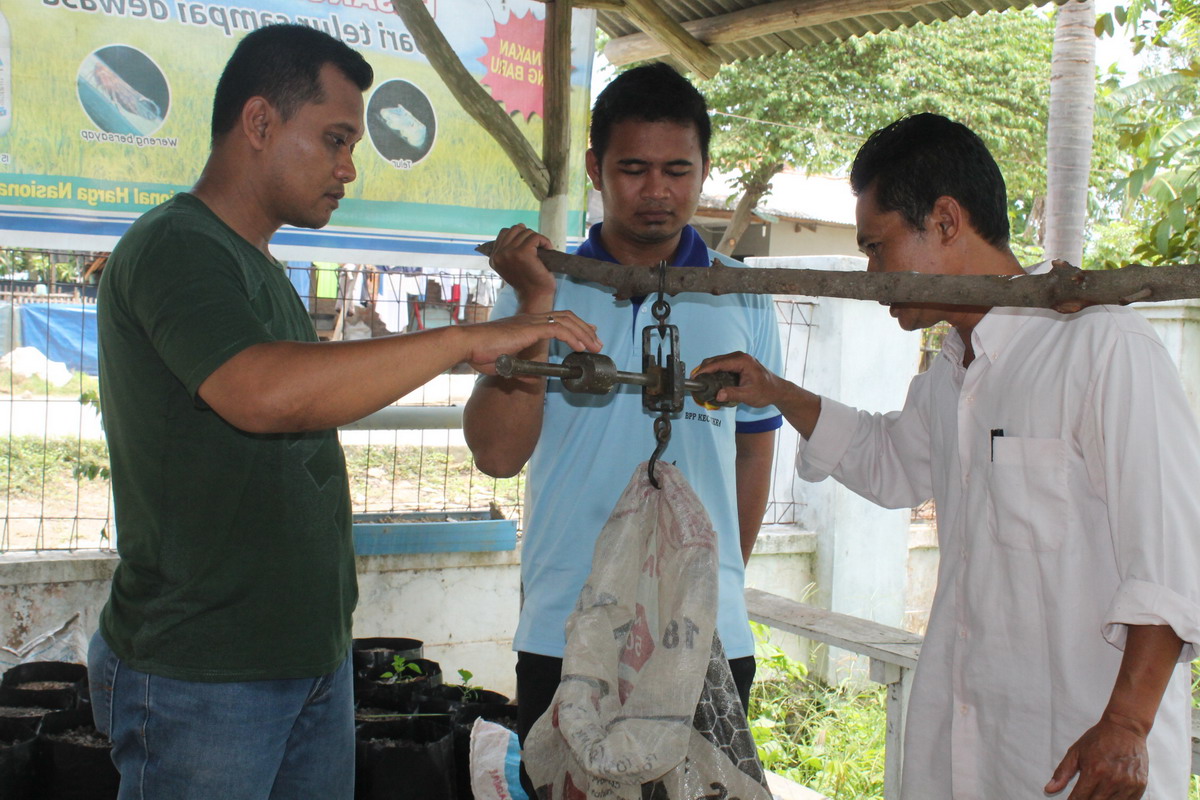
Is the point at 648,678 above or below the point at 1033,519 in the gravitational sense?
below

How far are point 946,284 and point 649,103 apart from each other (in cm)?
106

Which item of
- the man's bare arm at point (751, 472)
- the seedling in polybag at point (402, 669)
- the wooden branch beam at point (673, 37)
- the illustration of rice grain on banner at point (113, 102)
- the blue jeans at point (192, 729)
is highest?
the wooden branch beam at point (673, 37)

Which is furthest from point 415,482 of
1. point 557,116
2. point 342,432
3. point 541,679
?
point 541,679

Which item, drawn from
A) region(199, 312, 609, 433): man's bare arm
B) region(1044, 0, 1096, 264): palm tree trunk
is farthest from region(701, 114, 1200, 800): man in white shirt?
region(1044, 0, 1096, 264): palm tree trunk

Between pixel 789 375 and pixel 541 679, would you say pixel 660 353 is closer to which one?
Answer: pixel 541 679

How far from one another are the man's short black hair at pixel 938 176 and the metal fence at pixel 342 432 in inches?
114

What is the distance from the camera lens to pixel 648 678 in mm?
1702

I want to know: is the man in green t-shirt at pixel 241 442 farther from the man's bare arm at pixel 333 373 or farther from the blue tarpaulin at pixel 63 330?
the blue tarpaulin at pixel 63 330

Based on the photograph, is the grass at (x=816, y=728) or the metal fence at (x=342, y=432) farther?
the metal fence at (x=342, y=432)

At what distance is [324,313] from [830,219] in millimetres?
14719

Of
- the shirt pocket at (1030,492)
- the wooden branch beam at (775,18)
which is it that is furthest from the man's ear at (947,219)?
the wooden branch beam at (775,18)

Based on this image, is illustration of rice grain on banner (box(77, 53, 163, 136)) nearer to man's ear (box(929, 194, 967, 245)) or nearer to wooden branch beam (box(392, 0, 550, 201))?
wooden branch beam (box(392, 0, 550, 201))

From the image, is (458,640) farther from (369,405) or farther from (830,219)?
(830,219)

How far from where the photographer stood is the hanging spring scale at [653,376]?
1.58m
